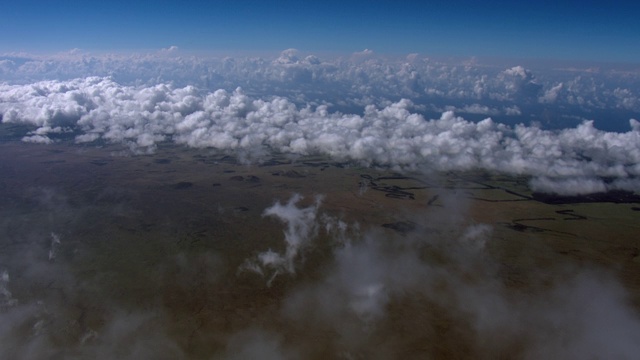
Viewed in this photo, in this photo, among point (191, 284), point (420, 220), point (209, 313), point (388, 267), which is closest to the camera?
point (209, 313)

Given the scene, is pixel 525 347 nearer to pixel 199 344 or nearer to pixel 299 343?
pixel 299 343

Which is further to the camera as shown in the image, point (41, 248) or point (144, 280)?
point (41, 248)

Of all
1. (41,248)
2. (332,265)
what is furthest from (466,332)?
(41,248)

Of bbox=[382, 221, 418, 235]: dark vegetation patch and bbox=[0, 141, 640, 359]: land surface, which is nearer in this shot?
bbox=[0, 141, 640, 359]: land surface

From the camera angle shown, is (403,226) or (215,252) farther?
(403,226)

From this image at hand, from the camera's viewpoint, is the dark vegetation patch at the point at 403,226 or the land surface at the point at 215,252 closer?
the land surface at the point at 215,252

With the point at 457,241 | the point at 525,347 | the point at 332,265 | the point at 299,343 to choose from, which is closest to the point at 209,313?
the point at 299,343

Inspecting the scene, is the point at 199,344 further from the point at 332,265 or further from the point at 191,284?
the point at 332,265

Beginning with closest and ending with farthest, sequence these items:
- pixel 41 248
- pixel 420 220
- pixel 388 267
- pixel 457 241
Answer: pixel 388 267, pixel 41 248, pixel 457 241, pixel 420 220

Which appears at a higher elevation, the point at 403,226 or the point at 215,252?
the point at 215,252
